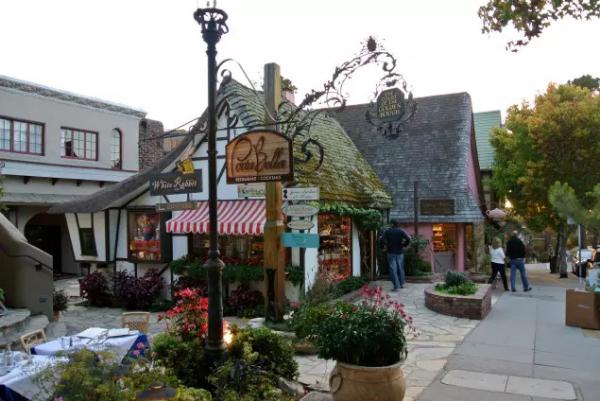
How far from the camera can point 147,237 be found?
43.6 ft

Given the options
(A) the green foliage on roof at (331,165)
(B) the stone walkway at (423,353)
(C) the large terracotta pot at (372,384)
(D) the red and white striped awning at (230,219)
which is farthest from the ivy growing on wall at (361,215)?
(C) the large terracotta pot at (372,384)

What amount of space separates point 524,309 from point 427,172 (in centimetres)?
887

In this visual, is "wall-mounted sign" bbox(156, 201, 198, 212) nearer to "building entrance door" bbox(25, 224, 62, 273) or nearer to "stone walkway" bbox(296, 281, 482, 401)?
"stone walkway" bbox(296, 281, 482, 401)

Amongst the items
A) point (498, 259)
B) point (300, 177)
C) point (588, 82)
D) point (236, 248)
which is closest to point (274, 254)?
point (300, 177)

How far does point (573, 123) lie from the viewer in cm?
1742

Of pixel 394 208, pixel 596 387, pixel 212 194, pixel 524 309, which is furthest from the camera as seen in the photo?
pixel 394 208

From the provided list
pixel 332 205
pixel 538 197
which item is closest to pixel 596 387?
pixel 332 205

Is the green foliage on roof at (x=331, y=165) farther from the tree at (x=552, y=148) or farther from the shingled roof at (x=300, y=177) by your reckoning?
the tree at (x=552, y=148)

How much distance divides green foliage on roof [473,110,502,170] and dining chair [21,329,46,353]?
22.2m

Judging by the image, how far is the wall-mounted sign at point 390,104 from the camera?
8.62 meters

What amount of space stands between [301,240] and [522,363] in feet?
12.0

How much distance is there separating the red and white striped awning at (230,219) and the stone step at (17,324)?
3.69 m

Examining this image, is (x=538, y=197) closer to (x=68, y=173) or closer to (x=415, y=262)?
(x=415, y=262)

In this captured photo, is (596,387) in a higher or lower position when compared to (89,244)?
lower
